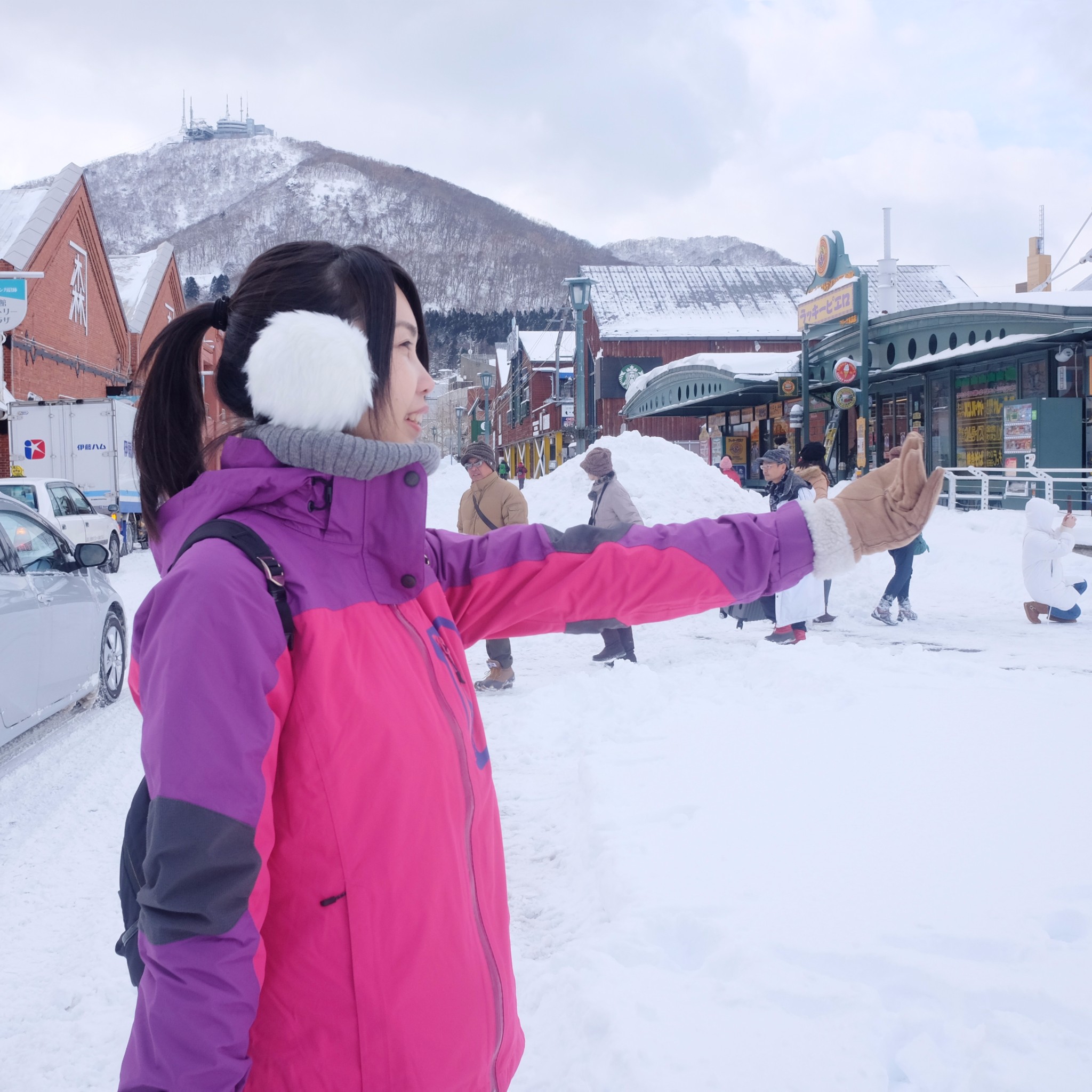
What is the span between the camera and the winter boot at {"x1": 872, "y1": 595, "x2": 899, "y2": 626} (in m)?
10.0

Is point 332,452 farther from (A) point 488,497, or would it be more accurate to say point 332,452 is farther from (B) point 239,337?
(A) point 488,497

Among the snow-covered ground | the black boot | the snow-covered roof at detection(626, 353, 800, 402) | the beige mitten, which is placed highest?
the snow-covered roof at detection(626, 353, 800, 402)

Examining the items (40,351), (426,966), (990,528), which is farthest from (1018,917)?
(40,351)

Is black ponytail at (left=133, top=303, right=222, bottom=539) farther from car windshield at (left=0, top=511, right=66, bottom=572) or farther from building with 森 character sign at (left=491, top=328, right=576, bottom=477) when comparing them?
building with 森 character sign at (left=491, top=328, right=576, bottom=477)

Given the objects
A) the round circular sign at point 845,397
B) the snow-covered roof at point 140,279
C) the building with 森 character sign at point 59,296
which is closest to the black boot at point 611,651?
Answer: the round circular sign at point 845,397

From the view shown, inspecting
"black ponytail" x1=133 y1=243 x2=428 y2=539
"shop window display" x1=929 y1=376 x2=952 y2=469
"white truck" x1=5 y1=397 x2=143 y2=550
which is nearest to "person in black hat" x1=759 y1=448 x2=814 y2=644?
"black ponytail" x1=133 y1=243 x2=428 y2=539

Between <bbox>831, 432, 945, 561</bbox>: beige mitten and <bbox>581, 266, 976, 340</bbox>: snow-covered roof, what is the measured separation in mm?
39474

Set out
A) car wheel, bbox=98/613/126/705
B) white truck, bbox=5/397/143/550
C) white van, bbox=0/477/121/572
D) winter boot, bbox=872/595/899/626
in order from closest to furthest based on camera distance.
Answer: car wheel, bbox=98/613/126/705
winter boot, bbox=872/595/899/626
white van, bbox=0/477/121/572
white truck, bbox=5/397/143/550

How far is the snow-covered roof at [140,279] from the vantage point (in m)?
37.2

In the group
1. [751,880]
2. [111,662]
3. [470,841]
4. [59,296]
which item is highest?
[59,296]

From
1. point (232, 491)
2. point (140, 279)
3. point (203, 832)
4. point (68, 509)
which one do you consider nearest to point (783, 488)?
point (232, 491)

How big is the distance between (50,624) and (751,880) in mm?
4656

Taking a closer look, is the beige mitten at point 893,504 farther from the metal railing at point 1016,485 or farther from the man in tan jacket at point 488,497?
the metal railing at point 1016,485

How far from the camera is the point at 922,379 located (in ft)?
75.4
